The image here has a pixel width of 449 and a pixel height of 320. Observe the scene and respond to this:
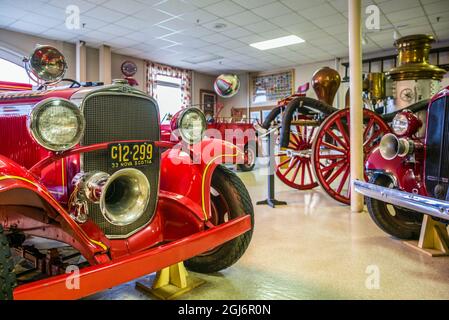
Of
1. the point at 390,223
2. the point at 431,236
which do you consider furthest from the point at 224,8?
the point at 431,236

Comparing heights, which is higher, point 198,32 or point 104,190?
point 198,32

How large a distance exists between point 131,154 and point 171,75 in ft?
31.4

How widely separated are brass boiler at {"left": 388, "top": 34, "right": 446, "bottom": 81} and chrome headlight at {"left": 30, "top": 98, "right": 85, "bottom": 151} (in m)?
4.06

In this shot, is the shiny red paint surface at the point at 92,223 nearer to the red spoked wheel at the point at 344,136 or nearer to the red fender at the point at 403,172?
the red fender at the point at 403,172

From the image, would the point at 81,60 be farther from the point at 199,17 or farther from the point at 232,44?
the point at 232,44

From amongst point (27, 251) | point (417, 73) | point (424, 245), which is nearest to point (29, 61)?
point (27, 251)

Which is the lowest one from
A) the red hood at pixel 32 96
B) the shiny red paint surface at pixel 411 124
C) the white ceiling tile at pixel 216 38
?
the shiny red paint surface at pixel 411 124

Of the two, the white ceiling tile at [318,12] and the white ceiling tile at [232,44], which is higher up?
the white ceiling tile at [232,44]

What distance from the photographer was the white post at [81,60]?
784cm

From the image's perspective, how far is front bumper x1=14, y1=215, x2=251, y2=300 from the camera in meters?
1.02

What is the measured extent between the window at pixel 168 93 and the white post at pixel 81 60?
269 centimetres

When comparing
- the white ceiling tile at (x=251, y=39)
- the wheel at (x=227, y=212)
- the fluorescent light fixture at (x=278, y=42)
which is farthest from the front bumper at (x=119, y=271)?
the fluorescent light fixture at (x=278, y=42)

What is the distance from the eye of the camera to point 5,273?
101 centimetres

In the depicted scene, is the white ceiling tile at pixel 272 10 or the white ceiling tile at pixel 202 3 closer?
the white ceiling tile at pixel 202 3
